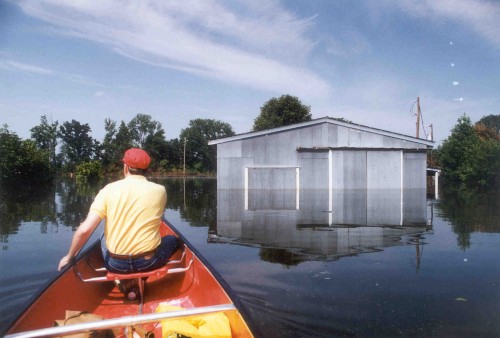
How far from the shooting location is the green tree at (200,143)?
8155 cm

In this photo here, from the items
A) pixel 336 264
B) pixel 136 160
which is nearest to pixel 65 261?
pixel 136 160

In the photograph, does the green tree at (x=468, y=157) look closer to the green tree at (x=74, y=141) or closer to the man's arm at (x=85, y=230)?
the man's arm at (x=85, y=230)

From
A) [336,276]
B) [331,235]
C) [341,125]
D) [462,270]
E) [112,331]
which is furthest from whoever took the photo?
[341,125]

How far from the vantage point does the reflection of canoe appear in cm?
282

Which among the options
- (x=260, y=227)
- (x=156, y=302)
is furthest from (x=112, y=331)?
(x=260, y=227)

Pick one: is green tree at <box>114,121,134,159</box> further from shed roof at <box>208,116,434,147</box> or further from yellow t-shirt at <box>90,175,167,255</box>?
yellow t-shirt at <box>90,175,167,255</box>

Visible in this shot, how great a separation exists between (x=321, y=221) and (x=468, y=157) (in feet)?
83.6

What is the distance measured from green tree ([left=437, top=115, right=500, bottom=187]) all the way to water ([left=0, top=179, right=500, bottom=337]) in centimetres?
1592

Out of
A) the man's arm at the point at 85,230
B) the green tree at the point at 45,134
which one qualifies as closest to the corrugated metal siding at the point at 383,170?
the man's arm at the point at 85,230

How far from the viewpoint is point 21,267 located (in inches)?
261

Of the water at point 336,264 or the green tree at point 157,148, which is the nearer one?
the water at point 336,264

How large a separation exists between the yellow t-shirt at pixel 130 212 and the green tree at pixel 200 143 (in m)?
70.5

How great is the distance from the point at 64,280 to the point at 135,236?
0.83m

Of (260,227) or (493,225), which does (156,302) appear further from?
(493,225)
